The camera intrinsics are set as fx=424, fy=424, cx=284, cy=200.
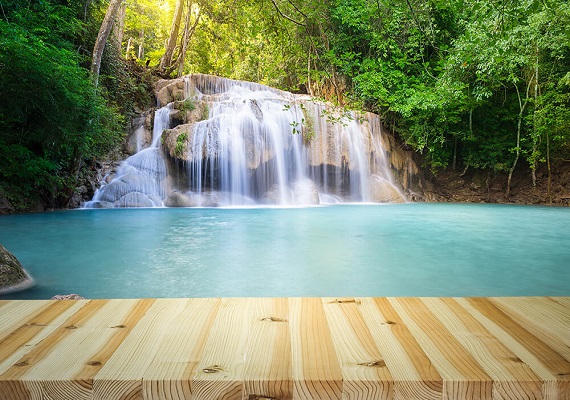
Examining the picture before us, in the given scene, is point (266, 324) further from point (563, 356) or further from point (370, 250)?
point (370, 250)

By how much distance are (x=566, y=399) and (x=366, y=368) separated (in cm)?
48

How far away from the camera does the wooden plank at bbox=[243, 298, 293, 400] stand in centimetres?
101

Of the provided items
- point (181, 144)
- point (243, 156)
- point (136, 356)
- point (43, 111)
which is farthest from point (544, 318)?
point (243, 156)

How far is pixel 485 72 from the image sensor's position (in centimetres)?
1477

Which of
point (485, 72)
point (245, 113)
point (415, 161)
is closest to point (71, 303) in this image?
point (245, 113)

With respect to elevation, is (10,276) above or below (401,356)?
below

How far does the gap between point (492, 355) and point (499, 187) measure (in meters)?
17.6

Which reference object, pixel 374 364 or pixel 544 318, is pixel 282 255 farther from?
pixel 374 364

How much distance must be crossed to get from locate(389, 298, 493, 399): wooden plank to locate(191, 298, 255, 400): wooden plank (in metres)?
0.51

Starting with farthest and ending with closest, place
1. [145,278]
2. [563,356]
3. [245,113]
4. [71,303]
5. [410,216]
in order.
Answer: [245,113]
[410,216]
[145,278]
[71,303]
[563,356]

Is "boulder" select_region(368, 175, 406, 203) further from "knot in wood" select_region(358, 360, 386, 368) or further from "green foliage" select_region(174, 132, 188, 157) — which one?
"knot in wood" select_region(358, 360, 386, 368)

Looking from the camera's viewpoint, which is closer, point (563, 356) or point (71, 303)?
point (563, 356)

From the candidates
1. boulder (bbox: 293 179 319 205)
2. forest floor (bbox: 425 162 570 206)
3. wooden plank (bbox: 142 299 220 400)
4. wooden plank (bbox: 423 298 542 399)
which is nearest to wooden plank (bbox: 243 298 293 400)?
wooden plank (bbox: 142 299 220 400)

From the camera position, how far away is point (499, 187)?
1683cm
